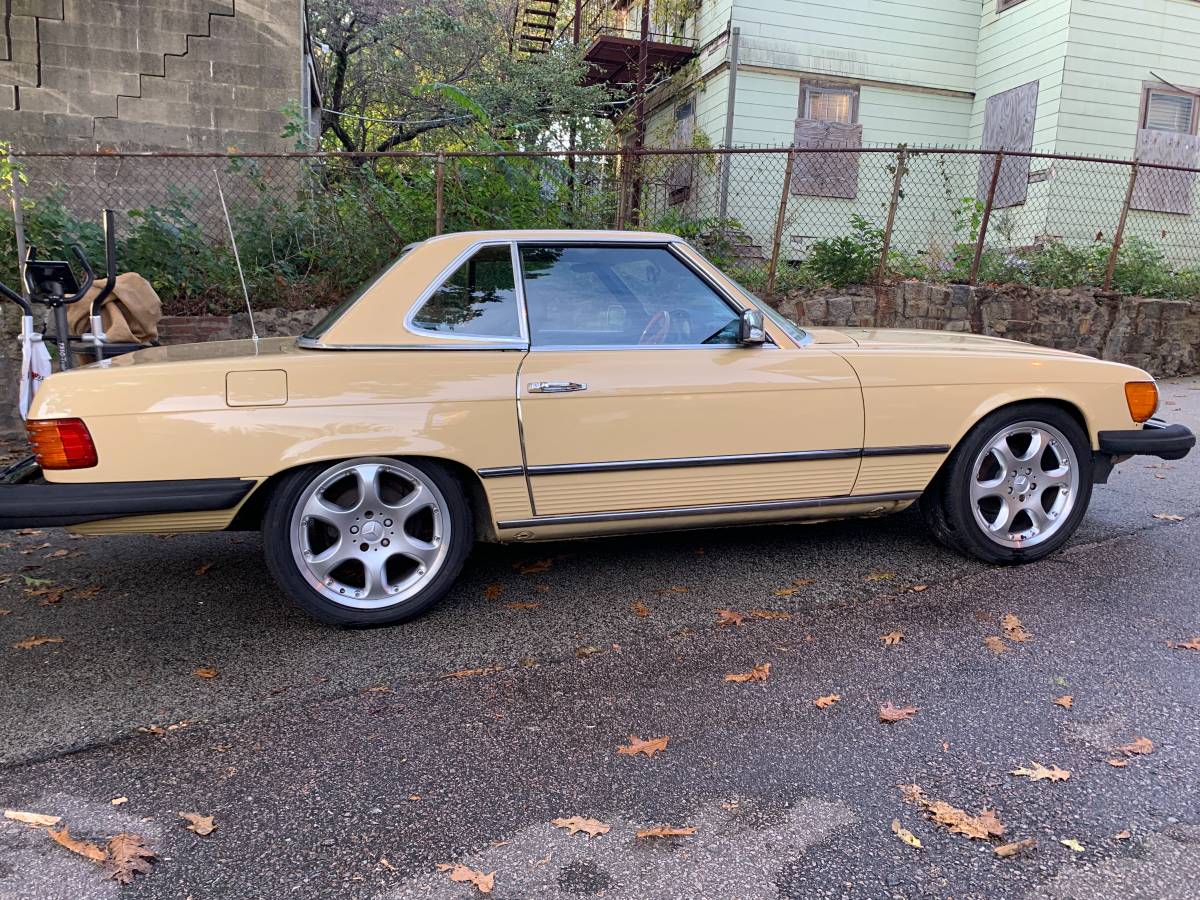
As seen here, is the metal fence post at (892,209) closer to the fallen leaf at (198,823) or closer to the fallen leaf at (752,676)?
the fallen leaf at (752,676)

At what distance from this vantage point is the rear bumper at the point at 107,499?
2.87 meters

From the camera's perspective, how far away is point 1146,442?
152 inches

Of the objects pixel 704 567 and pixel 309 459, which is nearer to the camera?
pixel 309 459

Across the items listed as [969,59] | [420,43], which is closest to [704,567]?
[969,59]

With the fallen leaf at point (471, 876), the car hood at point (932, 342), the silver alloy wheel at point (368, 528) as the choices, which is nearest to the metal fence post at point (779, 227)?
the car hood at point (932, 342)

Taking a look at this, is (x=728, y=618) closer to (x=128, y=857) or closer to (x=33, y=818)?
(x=128, y=857)

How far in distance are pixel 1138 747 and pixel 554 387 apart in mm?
2228

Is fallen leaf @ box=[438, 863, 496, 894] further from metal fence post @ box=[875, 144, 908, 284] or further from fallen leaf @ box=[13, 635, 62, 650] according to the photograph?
metal fence post @ box=[875, 144, 908, 284]

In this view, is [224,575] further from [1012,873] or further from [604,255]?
[1012,873]

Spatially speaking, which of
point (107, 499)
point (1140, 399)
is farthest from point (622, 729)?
point (1140, 399)

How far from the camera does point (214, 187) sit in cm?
820

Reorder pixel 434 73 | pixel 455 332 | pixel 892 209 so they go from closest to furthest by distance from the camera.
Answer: pixel 455 332
pixel 892 209
pixel 434 73

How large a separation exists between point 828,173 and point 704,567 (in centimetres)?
1124

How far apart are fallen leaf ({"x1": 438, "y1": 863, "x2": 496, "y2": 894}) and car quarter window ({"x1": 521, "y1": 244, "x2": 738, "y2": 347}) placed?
201cm
